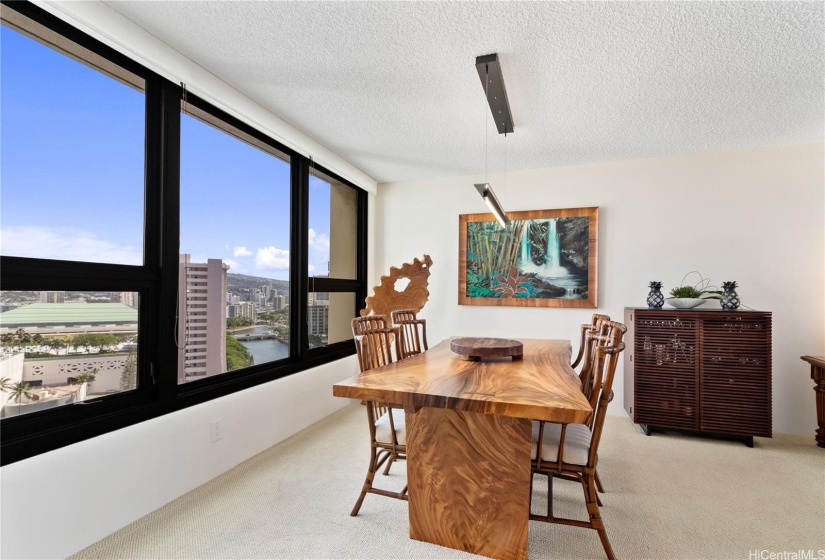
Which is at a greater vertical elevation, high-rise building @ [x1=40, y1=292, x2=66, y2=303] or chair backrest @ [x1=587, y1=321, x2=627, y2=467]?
high-rise building @ [x1=40, y1=292, x2=66, y2=303]

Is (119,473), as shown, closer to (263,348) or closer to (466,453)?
(263,348)

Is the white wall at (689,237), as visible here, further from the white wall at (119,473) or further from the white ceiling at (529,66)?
the white wall at (119,473)

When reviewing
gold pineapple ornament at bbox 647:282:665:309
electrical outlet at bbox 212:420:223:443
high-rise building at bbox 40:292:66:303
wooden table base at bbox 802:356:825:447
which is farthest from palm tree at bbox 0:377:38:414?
wooden table base at bbox 802:356:825:447

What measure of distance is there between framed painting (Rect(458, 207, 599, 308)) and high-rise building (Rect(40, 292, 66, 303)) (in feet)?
10.9

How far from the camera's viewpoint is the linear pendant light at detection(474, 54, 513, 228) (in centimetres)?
209

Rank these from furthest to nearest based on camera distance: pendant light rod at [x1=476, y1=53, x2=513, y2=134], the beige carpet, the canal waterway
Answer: the canal waterway → pendant light rod at [x1=476, y1=53, x2=513, y2=134] → the beige carpet

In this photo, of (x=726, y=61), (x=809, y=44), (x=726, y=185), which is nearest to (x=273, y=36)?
(x=726, y=61)

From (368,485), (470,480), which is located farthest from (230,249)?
(470,480)

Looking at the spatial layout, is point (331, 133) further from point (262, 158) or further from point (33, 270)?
point (33, 270)

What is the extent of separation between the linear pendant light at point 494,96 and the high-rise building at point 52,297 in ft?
7.23

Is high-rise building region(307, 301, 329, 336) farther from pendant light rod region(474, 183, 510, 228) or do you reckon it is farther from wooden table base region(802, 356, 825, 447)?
wooden table base region(802, 356, 825, 447)

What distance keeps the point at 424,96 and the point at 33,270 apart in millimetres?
2270

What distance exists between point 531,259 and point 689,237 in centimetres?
143

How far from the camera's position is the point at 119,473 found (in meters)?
1.87
